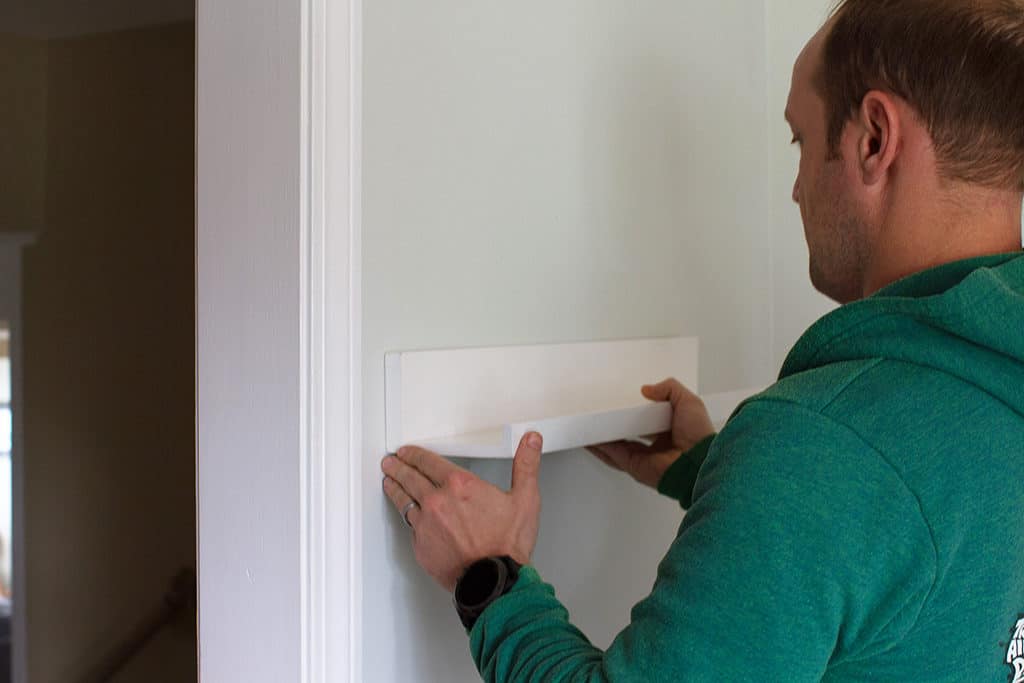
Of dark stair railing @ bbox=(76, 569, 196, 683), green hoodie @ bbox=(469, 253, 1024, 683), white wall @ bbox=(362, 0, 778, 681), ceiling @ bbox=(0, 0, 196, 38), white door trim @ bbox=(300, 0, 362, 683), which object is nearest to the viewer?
green hoodie @ bbox=(469, 253, 1024, 683)

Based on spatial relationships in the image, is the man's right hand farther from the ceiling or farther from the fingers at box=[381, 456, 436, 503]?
the ceiling

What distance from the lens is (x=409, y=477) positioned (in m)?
0.85

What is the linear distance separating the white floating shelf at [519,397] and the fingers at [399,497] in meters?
0.03

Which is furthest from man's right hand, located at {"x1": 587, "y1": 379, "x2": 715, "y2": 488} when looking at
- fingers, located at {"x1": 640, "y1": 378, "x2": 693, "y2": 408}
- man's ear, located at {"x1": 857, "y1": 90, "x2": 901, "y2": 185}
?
man's ear, located at {"x1": 857, "y1": 90, "x2": 901, "y2": 185}

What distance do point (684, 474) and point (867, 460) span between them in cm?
47

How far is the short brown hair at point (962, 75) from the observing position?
776mm

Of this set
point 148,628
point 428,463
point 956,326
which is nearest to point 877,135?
point 956,326

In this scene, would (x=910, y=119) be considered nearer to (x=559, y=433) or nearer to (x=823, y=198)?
(x=823, y=198)

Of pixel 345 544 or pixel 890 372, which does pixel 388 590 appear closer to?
pixel 345 544

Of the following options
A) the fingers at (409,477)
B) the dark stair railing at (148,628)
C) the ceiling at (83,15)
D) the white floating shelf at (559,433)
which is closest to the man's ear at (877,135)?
the white floating shelf at (559,433)

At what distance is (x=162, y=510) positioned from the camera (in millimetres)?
1983

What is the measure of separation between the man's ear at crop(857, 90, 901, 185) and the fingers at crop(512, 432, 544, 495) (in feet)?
1.11

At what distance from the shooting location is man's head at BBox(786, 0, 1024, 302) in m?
0.78

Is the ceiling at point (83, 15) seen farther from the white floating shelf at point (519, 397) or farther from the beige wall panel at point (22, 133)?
the white floating shelf at point (519, 397)
